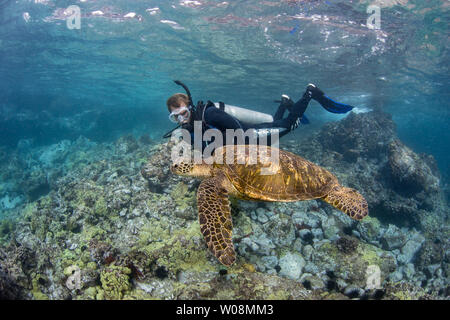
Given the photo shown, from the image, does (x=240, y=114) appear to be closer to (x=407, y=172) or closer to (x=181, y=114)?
(x=181, y=114)

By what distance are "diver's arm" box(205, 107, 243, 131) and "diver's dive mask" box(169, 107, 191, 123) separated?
0.50 m

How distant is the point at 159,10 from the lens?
12.0 meters

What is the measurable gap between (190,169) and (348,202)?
3.09m

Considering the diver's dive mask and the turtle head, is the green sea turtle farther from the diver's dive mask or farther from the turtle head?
the diver's dive mask

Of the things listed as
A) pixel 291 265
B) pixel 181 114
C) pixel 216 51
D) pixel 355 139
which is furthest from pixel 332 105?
pixel 216 51

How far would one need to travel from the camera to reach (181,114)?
4785 millimetres

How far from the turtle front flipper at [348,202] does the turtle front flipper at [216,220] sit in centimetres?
213

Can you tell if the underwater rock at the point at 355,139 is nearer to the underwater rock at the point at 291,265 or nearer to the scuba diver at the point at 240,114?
the scuba diver at the point at 240,114

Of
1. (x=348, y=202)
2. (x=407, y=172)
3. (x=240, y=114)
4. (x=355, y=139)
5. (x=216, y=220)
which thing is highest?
(x=240, y=114)

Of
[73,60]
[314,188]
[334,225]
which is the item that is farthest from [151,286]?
[73,60]

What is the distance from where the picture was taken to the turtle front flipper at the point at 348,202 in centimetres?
359

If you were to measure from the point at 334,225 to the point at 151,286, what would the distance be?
4.08m

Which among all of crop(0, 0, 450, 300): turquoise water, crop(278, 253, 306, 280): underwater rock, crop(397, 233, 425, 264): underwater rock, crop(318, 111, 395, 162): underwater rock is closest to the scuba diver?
crop(278, 253, 306, 280): underwater rock
